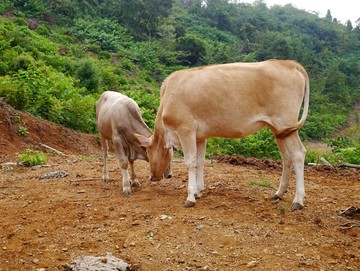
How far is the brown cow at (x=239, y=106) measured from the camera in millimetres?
6215

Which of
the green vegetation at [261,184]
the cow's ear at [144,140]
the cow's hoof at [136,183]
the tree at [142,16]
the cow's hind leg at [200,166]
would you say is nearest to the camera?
the cow's hind leg at [200,166]

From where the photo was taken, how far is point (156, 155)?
723 centimetres

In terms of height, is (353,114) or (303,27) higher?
(303,27)

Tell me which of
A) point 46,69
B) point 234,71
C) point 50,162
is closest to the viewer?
point 234,71

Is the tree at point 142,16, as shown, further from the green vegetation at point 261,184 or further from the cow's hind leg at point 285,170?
the cow's hind leg at point 285,170

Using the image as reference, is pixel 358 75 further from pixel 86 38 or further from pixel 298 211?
pixel 298 211

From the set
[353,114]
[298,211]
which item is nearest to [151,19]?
[353,114]

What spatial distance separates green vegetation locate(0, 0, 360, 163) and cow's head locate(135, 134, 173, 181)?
6.74 meters

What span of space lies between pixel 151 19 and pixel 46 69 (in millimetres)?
32373

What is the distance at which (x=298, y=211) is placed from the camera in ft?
19.7

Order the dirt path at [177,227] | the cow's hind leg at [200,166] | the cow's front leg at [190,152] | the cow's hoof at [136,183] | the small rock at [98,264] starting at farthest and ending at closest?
the cow's hoof at [136,183] < the cow's hind leg at [200,166] < the cow's front leg at [190,152] < the dirt path at [177,227] < the small rock at [98,264]

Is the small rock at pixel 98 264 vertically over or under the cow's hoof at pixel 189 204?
over


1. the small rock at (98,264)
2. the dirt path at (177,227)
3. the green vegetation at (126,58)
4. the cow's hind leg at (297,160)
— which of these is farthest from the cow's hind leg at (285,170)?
the green vegetation at (126,58)

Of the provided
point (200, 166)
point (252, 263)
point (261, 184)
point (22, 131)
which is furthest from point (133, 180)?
point (22, 131)
